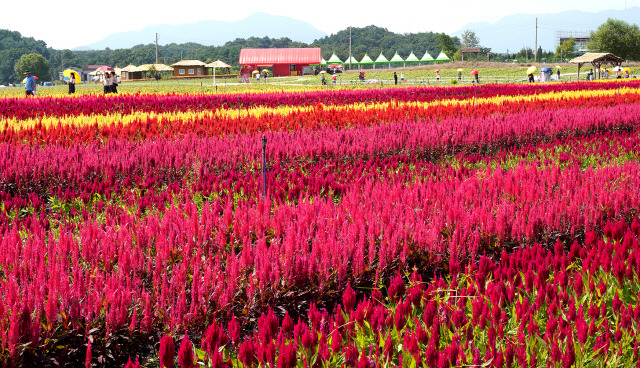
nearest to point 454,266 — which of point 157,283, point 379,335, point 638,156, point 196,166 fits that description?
point 379,335

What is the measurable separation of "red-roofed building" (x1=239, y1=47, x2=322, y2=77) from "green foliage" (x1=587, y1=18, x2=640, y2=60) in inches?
1476

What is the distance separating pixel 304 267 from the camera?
371cm

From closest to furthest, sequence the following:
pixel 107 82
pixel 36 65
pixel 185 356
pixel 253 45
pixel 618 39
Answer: pixel 185 356 → pixel 107 82 → pixel 618 39 → pixel 36 65 → pixel 253 45

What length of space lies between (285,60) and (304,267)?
81.0 meters

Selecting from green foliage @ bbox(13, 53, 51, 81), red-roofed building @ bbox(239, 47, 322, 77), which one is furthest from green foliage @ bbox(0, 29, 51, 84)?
red-roofed building @ bbox(239, 47, 322, 77)

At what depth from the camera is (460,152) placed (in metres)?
10.2

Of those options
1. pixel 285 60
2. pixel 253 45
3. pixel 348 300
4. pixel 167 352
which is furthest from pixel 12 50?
pixel 167 352

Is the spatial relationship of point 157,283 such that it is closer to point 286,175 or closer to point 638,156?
point 286,175

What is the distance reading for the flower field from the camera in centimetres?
284

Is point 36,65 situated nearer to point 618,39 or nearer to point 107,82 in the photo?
point 107,82

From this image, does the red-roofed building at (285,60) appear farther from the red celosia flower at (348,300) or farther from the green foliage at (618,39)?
the red celosia flower at (348,300)

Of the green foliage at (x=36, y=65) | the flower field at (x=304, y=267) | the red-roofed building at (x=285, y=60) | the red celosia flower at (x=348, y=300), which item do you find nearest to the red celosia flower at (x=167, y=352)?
the flower field at (x=304, y=267)

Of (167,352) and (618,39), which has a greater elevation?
(618,39)

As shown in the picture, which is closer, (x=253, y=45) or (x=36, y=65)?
(x=36, y=65)
